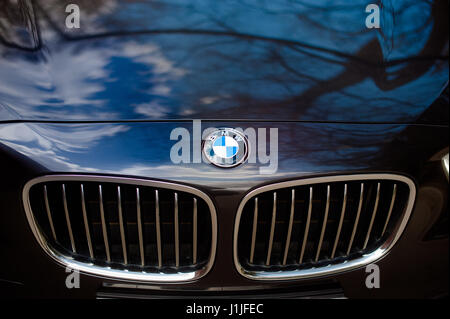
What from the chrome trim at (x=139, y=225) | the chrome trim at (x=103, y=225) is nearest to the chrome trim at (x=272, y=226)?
the chrome trim at (x=139, y=225)

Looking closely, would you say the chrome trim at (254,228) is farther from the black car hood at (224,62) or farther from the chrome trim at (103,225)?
the chrome trim at (103,225)

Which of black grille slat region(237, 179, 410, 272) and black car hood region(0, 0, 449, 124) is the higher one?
black car hood region(0, 0, 449, 124)

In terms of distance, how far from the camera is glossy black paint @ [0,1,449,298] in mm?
1316

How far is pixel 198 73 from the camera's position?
5.13 ft

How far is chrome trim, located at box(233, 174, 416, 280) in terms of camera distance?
A: 132cm

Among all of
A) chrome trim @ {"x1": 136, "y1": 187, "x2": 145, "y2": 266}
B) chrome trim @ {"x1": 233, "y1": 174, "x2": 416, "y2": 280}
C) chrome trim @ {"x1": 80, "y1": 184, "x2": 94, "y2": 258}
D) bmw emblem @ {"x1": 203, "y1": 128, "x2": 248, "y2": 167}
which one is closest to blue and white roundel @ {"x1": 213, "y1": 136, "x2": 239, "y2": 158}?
bmw emblem @ {"x1": 203, "y1": 128, "x2": 248, "y2": 167}

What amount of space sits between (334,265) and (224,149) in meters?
0.55

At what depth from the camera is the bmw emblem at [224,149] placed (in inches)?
52.6

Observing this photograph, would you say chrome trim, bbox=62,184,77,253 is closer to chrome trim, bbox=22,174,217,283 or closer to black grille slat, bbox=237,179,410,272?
chrome trim, bbox=22,174,217,283

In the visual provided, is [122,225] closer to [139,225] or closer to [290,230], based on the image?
[139,225]

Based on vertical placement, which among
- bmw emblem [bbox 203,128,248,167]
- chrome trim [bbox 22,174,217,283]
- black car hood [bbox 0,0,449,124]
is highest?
black car hood [bbox 0,0,449,124]

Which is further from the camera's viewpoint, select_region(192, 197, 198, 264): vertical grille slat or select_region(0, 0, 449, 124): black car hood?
select_region(0, 0, 449, 124): black car hood

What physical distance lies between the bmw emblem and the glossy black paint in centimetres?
3

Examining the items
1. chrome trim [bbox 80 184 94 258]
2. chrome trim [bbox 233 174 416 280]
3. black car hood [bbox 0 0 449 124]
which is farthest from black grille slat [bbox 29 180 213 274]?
black car hood [bbox 0 0 449 124]
